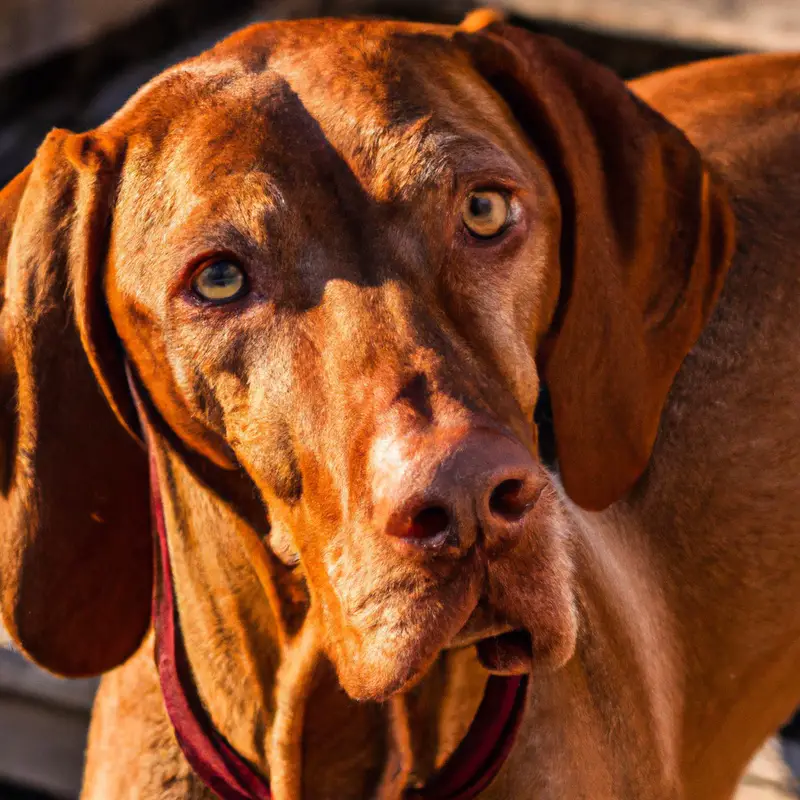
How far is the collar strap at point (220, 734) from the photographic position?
2.10 metres

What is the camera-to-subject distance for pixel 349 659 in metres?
1.88

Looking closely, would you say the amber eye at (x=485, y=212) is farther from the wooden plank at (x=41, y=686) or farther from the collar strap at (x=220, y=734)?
the wooden plank at (x=41, y=686)

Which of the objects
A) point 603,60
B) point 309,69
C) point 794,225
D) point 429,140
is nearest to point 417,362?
point 429,140

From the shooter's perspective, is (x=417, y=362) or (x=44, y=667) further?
(x=44, y=667)

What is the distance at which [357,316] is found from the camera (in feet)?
5.95

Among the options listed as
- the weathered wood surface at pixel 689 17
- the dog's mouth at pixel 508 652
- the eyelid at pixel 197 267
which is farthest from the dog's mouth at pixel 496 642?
the weathered wood surface at pixel 689 17

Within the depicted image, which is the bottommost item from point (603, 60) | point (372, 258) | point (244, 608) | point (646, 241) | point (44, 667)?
point (603, 60)

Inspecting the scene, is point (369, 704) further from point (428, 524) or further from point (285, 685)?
point (428, 524)

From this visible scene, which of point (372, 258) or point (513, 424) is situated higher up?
point (372, 258)

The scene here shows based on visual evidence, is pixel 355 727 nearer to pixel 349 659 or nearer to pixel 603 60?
pixel 349 659

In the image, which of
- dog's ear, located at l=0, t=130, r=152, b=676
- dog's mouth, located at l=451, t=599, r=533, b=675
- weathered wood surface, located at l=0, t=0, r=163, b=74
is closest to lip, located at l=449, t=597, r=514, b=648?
dog's mouth, located at l=451, t=599, r=533, b=675

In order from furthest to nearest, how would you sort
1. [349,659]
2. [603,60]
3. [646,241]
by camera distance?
[603,60] < [646,241] < [349,659]

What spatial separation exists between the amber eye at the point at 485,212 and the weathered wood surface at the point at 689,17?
453 centimetres

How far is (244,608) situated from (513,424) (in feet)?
1.99
